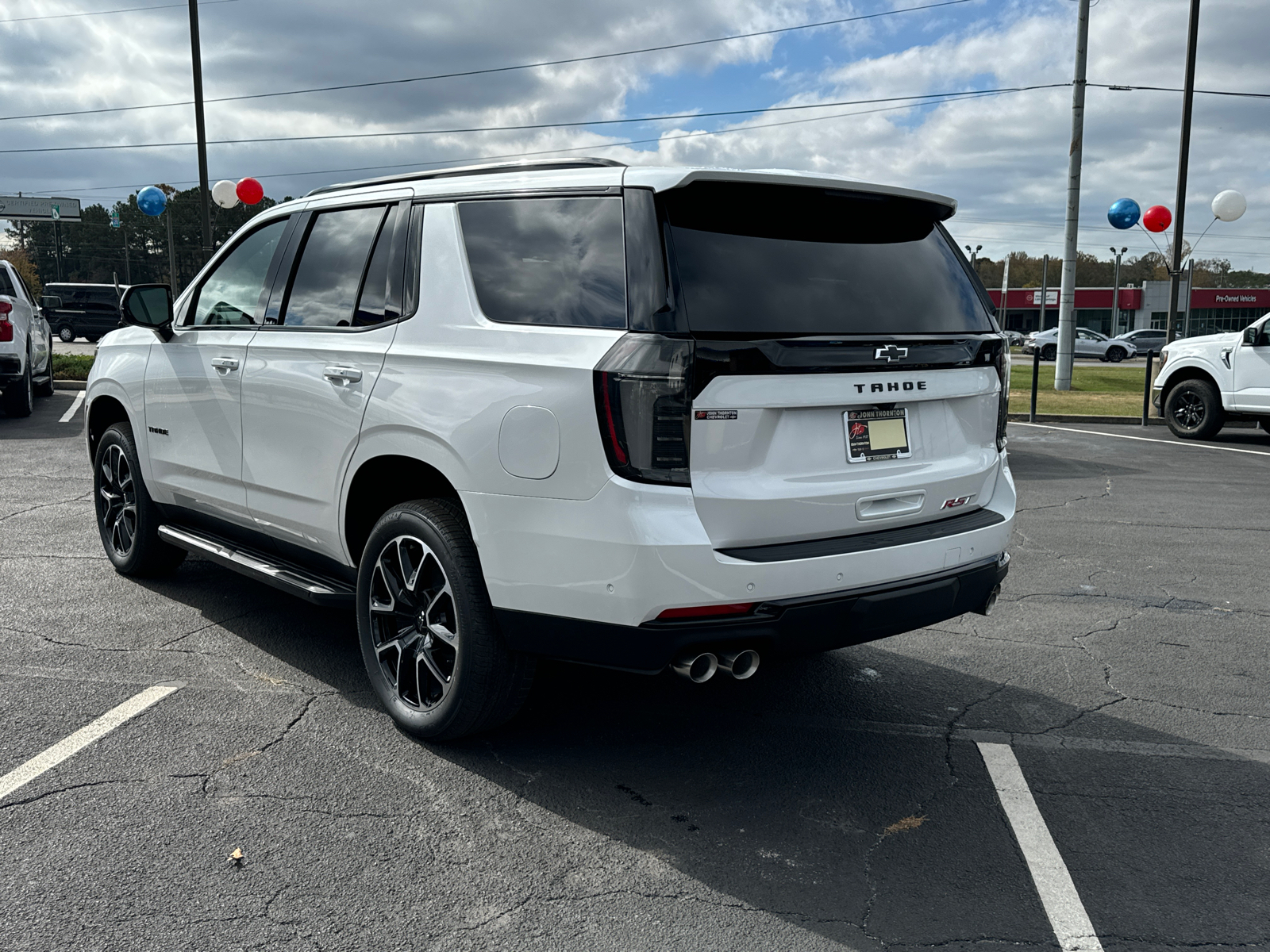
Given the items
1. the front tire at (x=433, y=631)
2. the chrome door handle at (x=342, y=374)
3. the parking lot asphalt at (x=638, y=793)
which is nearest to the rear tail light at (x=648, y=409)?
the front tire at (x=433, y=631)

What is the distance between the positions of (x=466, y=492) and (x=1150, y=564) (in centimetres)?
505

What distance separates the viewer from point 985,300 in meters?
4.02

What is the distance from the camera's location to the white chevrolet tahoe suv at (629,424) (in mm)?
3061

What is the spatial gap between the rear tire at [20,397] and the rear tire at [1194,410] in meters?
14.9

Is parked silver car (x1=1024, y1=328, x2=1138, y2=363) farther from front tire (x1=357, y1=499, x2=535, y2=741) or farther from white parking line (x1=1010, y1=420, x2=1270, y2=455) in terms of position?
front tire (x1=357, y1=499, x2=535, y2=741)

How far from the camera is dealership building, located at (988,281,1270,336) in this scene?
263ft

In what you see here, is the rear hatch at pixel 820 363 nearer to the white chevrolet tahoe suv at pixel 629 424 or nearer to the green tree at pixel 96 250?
the white chevrolet tahoe suv at pixel 629 424

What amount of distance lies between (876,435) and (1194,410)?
1264 centimetres

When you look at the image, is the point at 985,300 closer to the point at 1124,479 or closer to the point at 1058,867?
the point at 1058,867

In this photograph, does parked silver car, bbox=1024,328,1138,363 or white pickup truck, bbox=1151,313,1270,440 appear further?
parked silver car, bbox=1024,328,1138,363

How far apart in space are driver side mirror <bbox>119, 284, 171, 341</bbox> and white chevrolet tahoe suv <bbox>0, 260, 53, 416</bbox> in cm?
946

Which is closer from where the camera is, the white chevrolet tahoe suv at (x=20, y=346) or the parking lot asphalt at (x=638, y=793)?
the parking lot asphalt at (x=638, y=793)

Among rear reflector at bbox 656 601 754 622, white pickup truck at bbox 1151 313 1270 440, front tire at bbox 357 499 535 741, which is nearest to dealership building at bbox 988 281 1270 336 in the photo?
white pickup truck at bbox 1151 313 1270 440

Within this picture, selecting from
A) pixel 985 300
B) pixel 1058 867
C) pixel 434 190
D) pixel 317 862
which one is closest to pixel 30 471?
pixel 434 190
